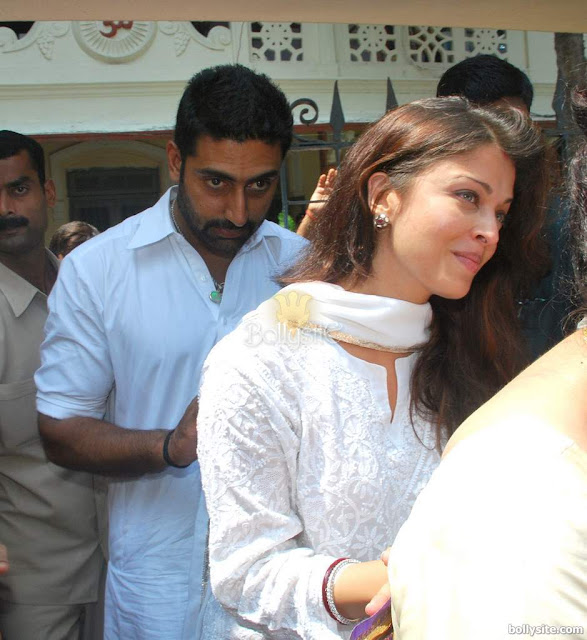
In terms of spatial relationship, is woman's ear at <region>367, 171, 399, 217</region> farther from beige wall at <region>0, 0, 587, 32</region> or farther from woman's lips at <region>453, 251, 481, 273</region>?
beige wall at <region>0, 0, 587, 32</region>

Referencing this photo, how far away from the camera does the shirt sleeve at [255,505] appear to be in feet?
4.79

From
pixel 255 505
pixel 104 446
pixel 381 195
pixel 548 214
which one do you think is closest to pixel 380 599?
pixel 255 505

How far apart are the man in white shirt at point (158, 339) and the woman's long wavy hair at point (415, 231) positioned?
1.46 ft

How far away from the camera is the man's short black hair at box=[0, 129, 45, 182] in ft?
9.31

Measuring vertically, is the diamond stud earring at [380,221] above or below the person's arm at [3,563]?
above

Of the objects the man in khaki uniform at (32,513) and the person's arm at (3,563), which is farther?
the man in khaki uniform at (32,513)

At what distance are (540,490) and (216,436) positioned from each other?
767 mm

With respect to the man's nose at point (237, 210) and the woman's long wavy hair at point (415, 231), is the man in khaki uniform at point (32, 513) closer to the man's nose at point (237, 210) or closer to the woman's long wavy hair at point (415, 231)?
the man's nose at point (237, 210)

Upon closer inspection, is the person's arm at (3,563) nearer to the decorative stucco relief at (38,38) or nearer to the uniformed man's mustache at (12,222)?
the uniformed man's mustache at (12,222)

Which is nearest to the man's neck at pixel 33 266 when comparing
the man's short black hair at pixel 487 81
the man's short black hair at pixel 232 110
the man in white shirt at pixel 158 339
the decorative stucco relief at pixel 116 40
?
the man in white shirt at pixel 158 339

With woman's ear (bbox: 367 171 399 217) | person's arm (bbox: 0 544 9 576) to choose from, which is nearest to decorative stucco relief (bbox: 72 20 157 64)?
person's arm (bbox: 0 544 9 576)

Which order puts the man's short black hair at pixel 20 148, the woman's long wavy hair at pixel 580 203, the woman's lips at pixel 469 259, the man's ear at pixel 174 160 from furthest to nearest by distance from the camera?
the man's short black hair at pixel 20 148 < the man's ear at pixel 174 160 < the woman's lips at pixel 469 259 < the woman's long wavy hair at pixel 580 203

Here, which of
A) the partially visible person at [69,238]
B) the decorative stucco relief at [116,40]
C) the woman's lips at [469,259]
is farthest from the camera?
the decorative stucco relief at [116,40]

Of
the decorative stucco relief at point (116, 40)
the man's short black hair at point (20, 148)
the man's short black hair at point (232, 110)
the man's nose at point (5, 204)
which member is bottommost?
the man's nose at point (5, 204)
